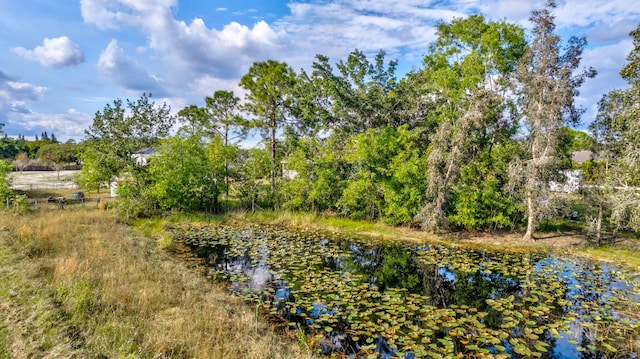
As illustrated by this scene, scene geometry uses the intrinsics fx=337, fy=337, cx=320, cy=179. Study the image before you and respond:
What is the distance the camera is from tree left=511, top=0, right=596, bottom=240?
490 inches

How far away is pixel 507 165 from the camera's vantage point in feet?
48.4

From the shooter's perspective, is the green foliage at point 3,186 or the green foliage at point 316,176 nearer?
the green foliage at point 3,186

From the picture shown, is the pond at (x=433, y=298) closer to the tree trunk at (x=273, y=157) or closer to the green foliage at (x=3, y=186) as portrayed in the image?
the tree trunk at (x=273, y=157)

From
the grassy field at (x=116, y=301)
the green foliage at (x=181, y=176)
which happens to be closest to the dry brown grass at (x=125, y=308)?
the grassy field at (x=116, y=301)

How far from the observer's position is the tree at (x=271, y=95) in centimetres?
1947

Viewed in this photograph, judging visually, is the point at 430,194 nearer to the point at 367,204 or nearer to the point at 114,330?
the point at 367,204

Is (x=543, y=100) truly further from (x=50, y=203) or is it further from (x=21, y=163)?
(x=21, y=163)

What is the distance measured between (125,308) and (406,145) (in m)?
13.4

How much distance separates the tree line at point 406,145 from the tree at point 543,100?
1.7 inches

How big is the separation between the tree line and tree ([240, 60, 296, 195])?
3.1 inches

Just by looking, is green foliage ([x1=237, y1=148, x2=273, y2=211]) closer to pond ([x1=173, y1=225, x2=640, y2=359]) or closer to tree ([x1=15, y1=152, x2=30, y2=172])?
pond ([x1=173, y1=225, x2=640, y2=359])

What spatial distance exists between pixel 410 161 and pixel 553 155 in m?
5.52

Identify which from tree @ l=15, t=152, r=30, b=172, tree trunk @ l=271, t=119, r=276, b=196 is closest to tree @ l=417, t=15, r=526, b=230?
tree trunk @ l=271, t=119, r=276, b=196

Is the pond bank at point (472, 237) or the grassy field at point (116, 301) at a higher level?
the grassy field at point (116, 301)
